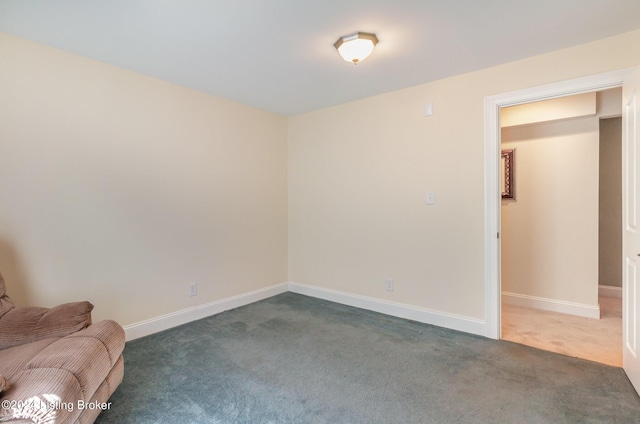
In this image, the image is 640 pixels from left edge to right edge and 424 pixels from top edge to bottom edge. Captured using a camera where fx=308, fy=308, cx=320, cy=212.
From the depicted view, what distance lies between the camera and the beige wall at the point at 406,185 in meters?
2.70

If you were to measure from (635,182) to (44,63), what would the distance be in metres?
4.08

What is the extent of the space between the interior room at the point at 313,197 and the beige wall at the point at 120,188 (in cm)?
Result: 2

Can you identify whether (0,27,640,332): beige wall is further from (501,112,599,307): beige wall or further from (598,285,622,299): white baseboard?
(598,285,622,299): white baseboard

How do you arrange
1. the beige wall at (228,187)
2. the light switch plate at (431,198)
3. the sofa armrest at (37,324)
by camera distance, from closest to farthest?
1. the sofa armrest at (37,324)
2. the beige wall at (228,187)
3. the light switch plate at (431,198)

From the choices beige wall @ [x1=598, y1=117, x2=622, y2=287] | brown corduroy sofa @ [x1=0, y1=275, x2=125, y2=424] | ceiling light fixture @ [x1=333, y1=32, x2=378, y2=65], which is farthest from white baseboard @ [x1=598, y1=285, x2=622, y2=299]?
brown corduroy sofa @ [x1=0, y1=275, x2=125, y2=424]

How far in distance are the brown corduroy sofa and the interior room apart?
6 cm

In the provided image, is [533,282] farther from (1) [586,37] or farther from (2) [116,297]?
(2) [116,297]

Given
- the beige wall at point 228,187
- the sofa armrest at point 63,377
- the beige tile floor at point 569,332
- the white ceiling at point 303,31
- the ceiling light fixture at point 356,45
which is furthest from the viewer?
the beige tile floor at point 569,332

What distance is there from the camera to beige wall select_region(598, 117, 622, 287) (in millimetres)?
3934

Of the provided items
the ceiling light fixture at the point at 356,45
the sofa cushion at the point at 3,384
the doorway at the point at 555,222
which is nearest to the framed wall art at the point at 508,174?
the doorway at the point at 555,222

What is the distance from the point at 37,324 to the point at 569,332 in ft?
13.2

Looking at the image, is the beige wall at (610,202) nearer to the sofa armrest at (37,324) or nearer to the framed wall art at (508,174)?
the framed wall art at (508,174)

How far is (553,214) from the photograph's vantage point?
11.1 ft

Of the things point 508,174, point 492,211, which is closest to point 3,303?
point 492,211
